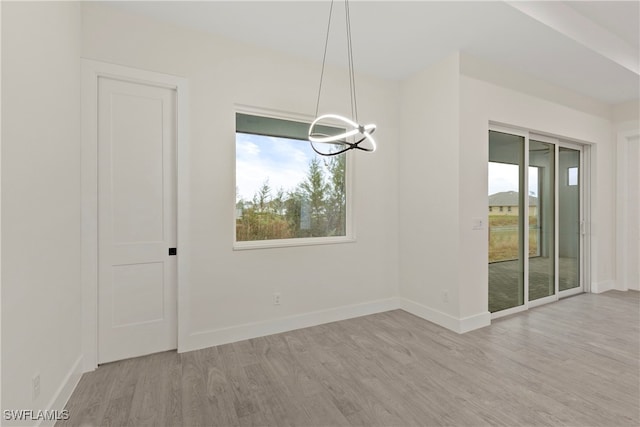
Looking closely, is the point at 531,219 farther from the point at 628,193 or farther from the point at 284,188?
the point at 284,188

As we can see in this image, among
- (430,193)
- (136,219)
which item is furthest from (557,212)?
(136,219)

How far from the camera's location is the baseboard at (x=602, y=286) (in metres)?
4.73

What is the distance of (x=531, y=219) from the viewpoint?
4.04 metres

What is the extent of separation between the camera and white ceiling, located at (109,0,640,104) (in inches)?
102

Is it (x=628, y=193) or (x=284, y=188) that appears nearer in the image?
(x=284, y=188)

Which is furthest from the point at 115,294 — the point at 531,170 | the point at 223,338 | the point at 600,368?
the point at 531,170

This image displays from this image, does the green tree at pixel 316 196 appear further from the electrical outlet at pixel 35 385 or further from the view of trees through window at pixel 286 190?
the electrical outlet at pixel 35 385

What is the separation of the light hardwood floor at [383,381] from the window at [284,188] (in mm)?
1115

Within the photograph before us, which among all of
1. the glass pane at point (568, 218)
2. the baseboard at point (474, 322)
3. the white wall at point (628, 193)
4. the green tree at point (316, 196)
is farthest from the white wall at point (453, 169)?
the white wall at point (628, 193)

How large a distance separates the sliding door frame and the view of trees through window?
2048 millimetres

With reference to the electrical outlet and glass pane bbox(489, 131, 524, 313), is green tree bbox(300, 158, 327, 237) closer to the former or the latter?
glass pane bbox(489, 131, 524, 313)

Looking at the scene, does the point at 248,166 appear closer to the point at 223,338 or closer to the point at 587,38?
the point at 223,338

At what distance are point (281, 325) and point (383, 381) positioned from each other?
4.28 feet

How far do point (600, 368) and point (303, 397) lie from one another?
2.45 meters
